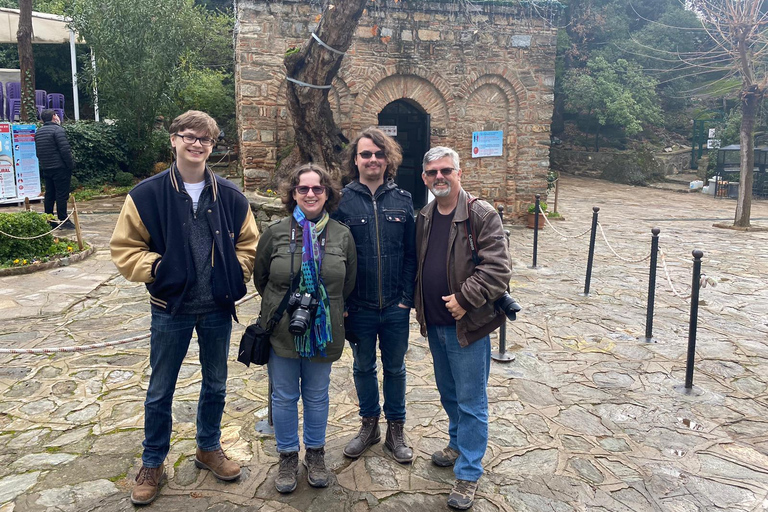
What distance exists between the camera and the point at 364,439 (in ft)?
12.2

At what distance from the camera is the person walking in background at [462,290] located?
10.2 feet

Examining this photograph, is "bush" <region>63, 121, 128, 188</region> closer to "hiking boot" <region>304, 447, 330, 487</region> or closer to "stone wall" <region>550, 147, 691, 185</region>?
"hiking boot" <region>304, 447, 330, 487</region>

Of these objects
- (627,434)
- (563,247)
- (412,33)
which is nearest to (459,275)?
(627,434)

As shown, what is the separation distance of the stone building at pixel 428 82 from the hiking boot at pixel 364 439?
8018mm

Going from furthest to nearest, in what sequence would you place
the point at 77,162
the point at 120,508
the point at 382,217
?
the point at 77,162 → the point at 382,217 → the point at 120,508

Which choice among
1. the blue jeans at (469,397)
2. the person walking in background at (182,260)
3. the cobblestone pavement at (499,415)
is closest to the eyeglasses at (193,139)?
the person walking in background at (182,260)

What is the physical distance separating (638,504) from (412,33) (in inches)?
404

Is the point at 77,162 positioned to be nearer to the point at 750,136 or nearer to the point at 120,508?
the point at 120,508

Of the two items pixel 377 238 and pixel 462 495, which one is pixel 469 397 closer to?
pixel 462 495

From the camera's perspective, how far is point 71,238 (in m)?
10.0

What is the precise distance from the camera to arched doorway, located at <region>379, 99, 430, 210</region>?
12.8 meters

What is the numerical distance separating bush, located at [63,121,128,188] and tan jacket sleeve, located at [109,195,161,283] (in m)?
14.5

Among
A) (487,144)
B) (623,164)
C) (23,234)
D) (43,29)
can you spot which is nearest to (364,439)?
(23,234)

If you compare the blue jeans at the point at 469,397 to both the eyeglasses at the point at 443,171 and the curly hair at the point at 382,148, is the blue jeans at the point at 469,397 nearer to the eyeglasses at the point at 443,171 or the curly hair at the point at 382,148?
the eyeglasses at the point at 443,171
